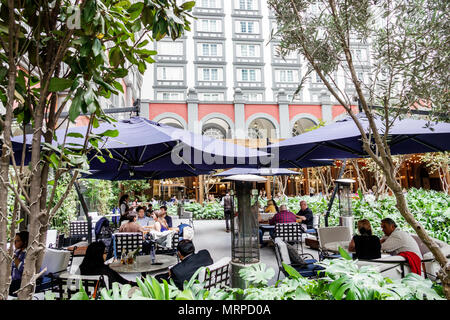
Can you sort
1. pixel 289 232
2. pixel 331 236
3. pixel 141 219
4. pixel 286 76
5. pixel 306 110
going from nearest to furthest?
pixel 331 236 < pixel 289 232 < pixel 141 219 < pixel 306 110 < pixel 286 76

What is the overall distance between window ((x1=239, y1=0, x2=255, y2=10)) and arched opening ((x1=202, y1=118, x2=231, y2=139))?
42.4 feet

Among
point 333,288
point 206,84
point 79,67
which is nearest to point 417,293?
point 333,288

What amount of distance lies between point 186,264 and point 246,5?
31858mm

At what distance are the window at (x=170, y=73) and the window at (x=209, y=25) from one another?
476 centimetres

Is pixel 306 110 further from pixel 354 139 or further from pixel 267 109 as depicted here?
pixel 354 139

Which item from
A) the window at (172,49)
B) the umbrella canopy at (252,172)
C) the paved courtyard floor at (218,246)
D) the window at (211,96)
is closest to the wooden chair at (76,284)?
the paved courtyard floor at (218,246)

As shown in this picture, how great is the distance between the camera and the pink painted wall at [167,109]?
22453 mm

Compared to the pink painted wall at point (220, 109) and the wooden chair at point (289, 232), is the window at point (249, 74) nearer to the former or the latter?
the pink painted wall at point (220, 109)

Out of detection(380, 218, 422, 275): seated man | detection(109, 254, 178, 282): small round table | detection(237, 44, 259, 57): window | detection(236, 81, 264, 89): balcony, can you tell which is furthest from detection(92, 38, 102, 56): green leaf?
detection(237, 44, 259, 57): window

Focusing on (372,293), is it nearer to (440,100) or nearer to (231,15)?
(440,100)

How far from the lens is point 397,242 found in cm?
429

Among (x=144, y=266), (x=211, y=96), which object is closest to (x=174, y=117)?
(x=211, y=96)

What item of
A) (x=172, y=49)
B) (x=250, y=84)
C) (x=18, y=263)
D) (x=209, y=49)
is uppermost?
(x=209, y=49)

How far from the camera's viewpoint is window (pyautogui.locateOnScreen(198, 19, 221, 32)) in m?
29.2
